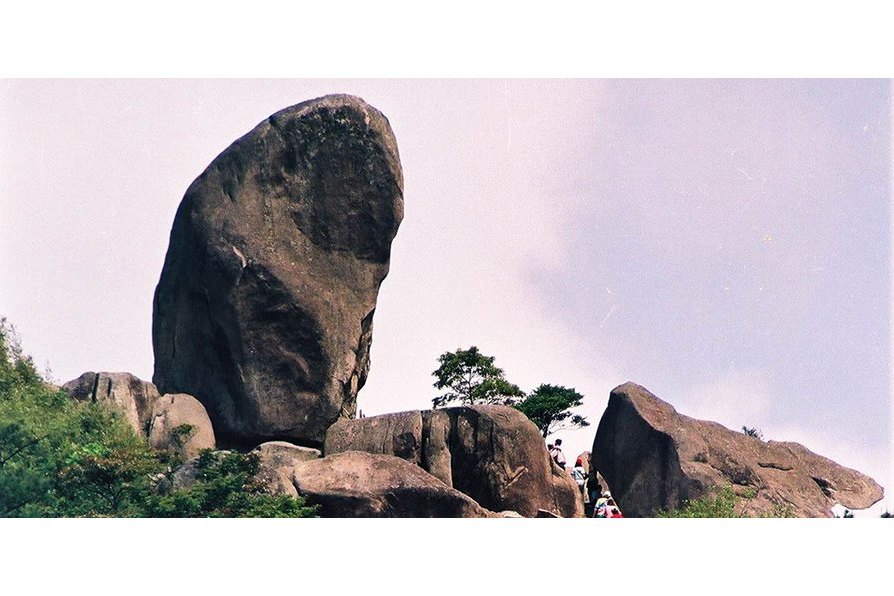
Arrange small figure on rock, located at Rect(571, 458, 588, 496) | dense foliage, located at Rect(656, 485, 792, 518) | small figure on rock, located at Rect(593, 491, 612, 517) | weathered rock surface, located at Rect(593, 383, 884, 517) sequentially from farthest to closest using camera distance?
small figure on rock, located at Rect(571, 458, 588, 496) → weathered rock surface, located at Rect(593, 383, 884, 517) → small figure on rock, located at Rect(593, 491, 612, 517) → dense foliage, located at Rect(656, 485, 792, 518)

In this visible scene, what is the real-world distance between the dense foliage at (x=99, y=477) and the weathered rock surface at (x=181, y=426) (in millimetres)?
1112

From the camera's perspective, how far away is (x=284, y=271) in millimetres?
31141

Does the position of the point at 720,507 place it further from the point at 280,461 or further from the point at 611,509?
the point at 280,461

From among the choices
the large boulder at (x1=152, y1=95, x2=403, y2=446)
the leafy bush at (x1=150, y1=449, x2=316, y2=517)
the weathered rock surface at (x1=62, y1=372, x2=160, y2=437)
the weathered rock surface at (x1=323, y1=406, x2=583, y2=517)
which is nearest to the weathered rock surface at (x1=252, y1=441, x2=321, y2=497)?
the leafy bush at (x1=150, y1=449, x2=316, y2=517)

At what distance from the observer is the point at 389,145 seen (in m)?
32.7

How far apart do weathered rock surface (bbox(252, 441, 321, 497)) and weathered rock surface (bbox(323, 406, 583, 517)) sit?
59 centimetres

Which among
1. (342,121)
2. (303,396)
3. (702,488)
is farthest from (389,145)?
(702,488)

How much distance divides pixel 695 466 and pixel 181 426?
11042mm

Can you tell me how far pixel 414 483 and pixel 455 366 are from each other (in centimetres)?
1501

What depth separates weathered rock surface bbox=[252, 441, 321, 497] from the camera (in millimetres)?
27172

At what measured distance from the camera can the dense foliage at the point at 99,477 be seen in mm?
26266

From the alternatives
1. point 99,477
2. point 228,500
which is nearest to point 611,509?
point 228,500

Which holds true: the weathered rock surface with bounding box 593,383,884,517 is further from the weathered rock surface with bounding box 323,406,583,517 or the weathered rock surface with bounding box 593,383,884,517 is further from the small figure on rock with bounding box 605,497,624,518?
the weathered rock surface with bounding box 323,406,583,517

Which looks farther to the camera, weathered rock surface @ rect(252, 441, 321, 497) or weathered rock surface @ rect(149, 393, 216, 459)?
weathered rock surface @ rect(149, 393, 216, 459)
